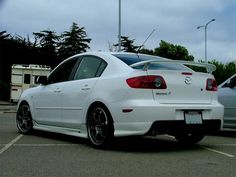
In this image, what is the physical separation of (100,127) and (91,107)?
1.33ft

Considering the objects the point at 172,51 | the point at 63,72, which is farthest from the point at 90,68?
the point at 172,51

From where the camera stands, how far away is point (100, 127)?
26.6 feet

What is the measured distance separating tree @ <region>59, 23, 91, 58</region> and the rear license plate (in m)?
47.5

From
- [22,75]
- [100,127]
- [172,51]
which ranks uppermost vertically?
[172,51]

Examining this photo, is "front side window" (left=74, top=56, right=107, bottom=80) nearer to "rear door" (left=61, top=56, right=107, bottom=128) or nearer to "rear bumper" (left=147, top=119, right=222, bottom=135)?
"rear door" (left=61, top=56, right=107, bottom=128)

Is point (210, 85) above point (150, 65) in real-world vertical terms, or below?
below

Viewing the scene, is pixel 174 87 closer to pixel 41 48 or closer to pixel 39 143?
pixel 39 143

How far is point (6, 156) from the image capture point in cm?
730

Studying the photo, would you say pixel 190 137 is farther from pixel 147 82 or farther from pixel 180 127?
pixel 147 82

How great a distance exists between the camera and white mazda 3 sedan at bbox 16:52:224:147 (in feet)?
25.0

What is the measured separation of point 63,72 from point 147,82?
2.44m

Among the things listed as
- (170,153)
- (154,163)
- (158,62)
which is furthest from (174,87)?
(154,163)

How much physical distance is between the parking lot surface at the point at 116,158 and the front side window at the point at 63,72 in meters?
1.12

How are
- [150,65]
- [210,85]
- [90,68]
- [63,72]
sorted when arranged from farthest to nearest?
[63,72] < [90,68] < [210,85] < [150,65]
